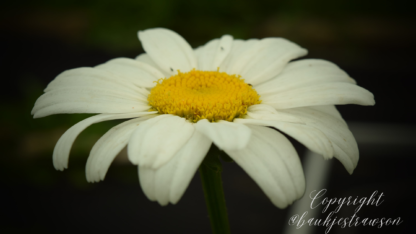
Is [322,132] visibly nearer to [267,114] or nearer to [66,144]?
[267,114]

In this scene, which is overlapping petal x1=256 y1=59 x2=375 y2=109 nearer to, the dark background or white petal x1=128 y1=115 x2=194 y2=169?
white petal x1=128 y1=115 x2=194 y2=169

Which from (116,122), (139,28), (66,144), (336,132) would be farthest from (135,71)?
(139,28)

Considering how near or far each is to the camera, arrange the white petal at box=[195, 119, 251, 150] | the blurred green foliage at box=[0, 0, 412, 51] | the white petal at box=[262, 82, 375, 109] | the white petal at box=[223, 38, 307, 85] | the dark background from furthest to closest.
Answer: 1. the blurred green foliage at box=[0, 0, 412, 51]
2. the dark background
3. the white petal at box=[223, 38, 307, 85]
4. the white petal at box=[262, 82, 375, 109]
5. the white petal at box=[195, 119, 251, 150]

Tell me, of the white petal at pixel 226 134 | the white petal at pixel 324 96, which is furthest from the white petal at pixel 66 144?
the white petal at pixel 324 96

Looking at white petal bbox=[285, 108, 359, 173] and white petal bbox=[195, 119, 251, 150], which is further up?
white petal bbox=[195, 119, 251, 150]

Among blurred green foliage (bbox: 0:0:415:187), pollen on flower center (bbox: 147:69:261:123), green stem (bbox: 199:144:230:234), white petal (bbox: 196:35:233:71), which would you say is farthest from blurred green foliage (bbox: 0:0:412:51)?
green stem (bbox: 199:144:230:234)

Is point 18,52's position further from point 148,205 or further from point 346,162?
point 346,162
